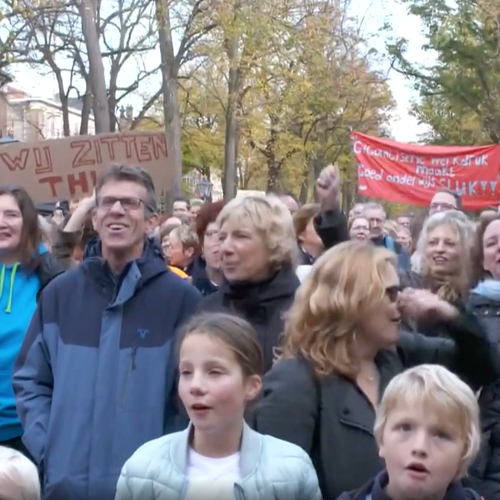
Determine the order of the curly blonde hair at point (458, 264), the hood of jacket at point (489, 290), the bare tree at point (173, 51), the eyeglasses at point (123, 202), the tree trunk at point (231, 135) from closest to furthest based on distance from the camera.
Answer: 1. the eyeglasses at point (123, 202)
2. the hood of jacket at point (489, 290)
3. the curly blonde hair at point (458, 264)
4. the bare tree at point (173, 51)
5. the tree trunk at point (231, 135)

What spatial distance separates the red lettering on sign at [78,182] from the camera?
7.50 metres

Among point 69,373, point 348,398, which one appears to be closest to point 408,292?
point 348,398

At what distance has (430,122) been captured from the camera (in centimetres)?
3394

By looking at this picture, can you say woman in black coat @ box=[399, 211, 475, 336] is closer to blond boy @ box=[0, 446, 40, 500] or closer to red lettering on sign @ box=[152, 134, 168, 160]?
blond boy @ box=[0, 446, 40, 500]

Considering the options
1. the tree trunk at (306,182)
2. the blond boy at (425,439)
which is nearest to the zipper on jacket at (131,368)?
the blond boy at (425,439)

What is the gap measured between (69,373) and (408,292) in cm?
116

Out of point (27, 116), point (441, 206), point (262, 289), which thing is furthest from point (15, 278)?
point (27, 116)

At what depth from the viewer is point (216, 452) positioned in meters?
3.01

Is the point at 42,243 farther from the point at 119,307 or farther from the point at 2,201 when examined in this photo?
the point at 119,307

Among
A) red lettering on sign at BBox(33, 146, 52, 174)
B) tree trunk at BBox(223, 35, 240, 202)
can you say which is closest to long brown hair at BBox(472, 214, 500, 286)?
red lettering on sign at BBox(33, 146, 52, 174)

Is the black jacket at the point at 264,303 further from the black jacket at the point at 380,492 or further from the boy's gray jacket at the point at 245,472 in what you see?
the black jacket at the point at 380,492

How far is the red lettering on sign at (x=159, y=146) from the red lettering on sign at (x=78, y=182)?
1.75ft

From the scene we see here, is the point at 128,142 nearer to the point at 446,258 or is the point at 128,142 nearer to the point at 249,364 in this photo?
the point at 446,258

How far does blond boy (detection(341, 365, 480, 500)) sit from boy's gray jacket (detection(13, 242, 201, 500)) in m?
0.98
